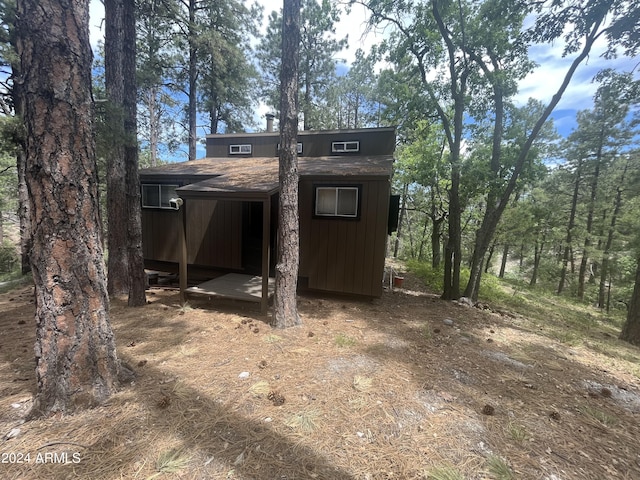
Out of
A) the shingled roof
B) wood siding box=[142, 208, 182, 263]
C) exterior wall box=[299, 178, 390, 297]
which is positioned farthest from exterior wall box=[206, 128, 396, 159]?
wood siding box=[142, 208, 182, 263]

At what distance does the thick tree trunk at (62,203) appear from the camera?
6.53 ft

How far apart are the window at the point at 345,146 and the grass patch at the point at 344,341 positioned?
725cm

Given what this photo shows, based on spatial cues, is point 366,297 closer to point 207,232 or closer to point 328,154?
point 207,232

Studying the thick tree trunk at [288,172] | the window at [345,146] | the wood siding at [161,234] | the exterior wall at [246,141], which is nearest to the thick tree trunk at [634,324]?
the thick tree trunk at [288,172]

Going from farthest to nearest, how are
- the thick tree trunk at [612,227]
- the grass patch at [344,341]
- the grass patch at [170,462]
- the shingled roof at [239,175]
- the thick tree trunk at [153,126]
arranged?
the thick tree trunk at [153,126] → the thick tree trunk at [612,227] → the shingled roof at [239,175] → the grass patch at [344,341] → the grass patch at [170,462]

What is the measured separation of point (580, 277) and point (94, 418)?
2205 cm

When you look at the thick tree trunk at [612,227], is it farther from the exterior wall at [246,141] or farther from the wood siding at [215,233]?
the wood siding at [215,233]

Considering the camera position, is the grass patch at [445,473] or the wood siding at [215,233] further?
the wood siding at [215,233]

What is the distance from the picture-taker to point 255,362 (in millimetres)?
3215

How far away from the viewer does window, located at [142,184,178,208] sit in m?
8.02

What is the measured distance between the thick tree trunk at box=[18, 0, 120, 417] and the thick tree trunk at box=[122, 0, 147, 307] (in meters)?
2.98

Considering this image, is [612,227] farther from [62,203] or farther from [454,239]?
[62,203]

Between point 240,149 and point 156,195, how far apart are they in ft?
13.5

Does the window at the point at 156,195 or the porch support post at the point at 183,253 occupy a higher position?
the window at the point at 156,195
